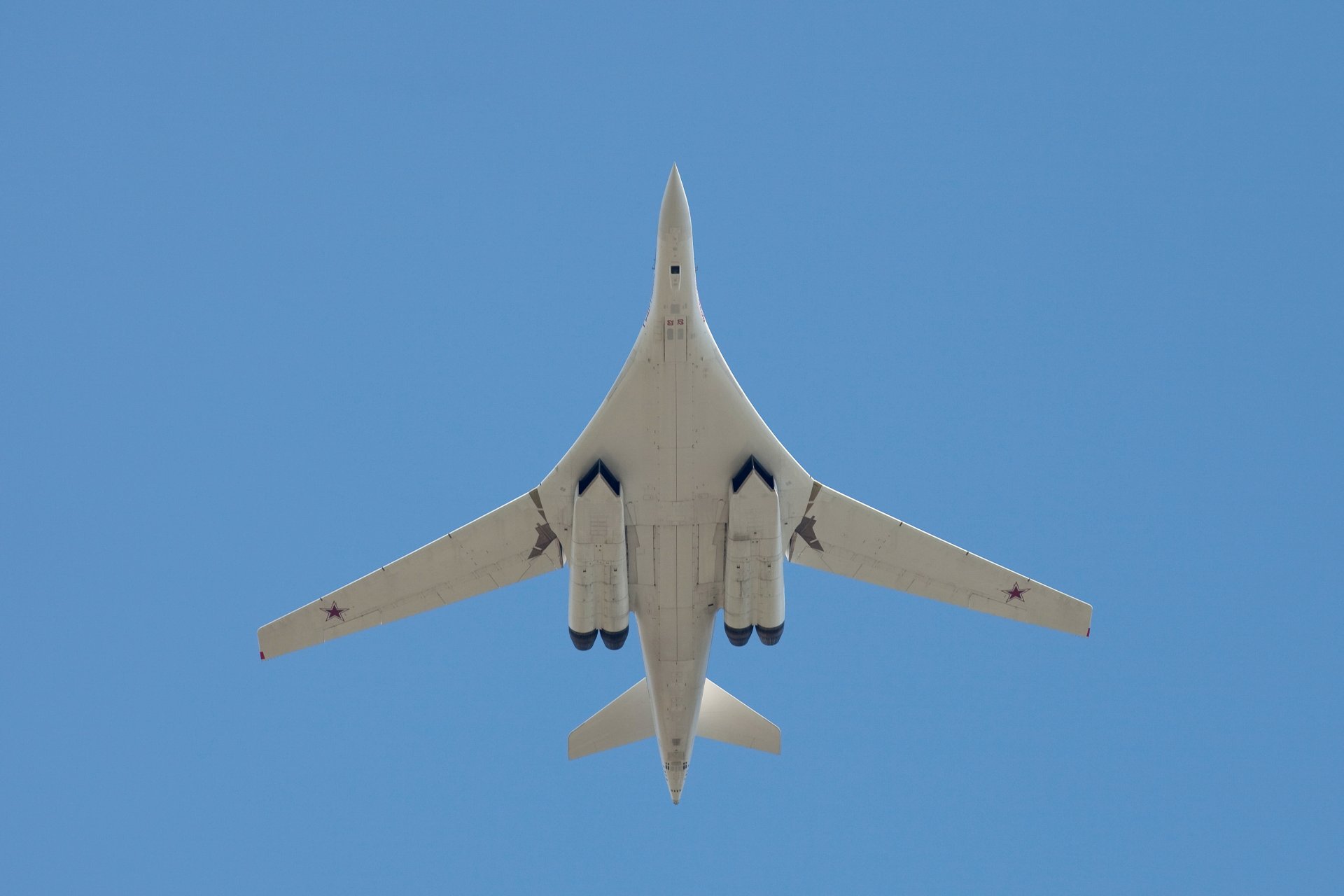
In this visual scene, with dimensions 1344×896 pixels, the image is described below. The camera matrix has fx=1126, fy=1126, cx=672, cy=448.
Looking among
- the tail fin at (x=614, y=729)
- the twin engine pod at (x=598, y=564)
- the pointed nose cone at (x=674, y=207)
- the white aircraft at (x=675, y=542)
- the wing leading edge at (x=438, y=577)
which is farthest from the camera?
the tail fin at (x=614, y=729)

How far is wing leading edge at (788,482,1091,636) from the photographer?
25.3 meters

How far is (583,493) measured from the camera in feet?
75.4

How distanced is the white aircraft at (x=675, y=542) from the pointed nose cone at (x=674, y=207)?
3 centimetres

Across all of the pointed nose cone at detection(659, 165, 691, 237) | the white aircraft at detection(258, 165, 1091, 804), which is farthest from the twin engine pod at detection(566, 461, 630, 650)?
the pointed nose cone at detection(659, 165, 691, 237)

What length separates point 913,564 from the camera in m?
26.0

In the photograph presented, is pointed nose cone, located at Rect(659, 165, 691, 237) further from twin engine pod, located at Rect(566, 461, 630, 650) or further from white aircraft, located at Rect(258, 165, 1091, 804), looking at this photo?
twin engine pod, located at Rect(566, 461, 630, 650)

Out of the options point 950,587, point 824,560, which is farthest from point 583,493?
point 950,587

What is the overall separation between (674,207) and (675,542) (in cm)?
749

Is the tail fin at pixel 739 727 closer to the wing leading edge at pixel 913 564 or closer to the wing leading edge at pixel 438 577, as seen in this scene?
the wing leading edge at pixel 913 564

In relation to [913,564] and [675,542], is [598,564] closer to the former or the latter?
[675,542]

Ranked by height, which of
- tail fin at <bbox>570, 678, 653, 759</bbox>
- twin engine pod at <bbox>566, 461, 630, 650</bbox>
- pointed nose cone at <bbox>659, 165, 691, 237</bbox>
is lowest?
tail fin at <bbox>570, 678, 653, 759</bbox>

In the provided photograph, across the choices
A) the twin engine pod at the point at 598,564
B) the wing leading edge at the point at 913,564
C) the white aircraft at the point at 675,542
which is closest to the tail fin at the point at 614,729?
the white aircraft at the point at 675,542

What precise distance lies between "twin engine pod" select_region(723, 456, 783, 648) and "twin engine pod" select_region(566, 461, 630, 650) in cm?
228

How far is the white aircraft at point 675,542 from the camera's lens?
22.1m
